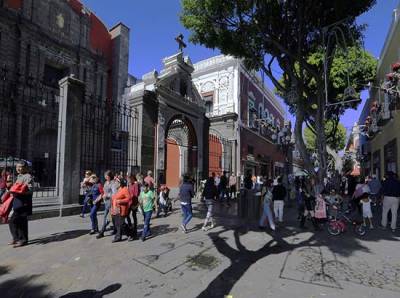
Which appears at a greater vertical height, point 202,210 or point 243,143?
point 243,143

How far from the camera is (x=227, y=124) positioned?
24562 mm

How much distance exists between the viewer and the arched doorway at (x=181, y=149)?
55.1ft

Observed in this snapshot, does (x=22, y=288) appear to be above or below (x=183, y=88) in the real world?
below

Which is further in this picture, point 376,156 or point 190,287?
point 376,156

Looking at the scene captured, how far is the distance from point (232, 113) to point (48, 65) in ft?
42.3

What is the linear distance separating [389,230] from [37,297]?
894 centimetres

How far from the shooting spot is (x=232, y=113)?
24062 millimetres

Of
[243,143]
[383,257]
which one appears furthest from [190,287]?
[243,143]

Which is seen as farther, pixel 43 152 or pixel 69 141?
pixel 43 152

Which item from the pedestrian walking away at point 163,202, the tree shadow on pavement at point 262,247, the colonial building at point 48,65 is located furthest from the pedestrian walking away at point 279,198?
the colonial building at point 48,65

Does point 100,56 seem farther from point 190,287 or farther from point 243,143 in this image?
point 190,287

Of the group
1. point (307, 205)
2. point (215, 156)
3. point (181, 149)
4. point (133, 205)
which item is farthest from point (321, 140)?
point (215, 156)

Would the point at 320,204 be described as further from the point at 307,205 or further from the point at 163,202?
the point at 163,202

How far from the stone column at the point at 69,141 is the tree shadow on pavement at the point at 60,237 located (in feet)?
7.99
